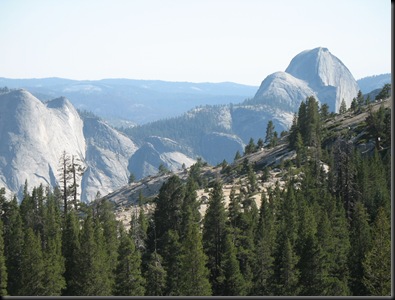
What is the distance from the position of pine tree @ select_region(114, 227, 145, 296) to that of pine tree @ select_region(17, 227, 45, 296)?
7.56 meters

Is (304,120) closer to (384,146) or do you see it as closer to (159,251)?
(384,146)

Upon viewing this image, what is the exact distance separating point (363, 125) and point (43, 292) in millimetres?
100250

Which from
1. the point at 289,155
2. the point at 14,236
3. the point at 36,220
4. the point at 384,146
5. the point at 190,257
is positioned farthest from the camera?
the point at 289,155

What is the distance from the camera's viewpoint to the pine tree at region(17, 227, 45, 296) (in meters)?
52.3

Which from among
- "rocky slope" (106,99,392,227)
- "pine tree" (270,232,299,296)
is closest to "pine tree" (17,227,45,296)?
"pine tree" (270,232,299,296)

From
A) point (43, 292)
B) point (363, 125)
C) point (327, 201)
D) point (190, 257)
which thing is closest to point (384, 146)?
point (363, 125)

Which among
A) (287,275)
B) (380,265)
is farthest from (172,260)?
(380,265)

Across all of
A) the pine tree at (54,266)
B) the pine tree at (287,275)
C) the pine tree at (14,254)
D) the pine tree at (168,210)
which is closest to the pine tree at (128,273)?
the pine tree at (54,266)

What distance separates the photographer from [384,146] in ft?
383

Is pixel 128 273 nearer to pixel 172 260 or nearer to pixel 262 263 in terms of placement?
pixel 172 260

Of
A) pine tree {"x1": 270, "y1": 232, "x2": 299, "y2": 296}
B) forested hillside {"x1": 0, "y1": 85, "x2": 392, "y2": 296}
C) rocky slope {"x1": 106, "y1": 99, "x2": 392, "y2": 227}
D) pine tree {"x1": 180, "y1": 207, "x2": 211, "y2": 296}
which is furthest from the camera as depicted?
rocky slope {"x1": 106, "y1": 99, "x2": 392, "y2": 227}

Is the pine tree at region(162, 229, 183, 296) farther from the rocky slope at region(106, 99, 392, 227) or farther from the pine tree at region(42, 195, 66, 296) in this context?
the rocky slope at region(106, 99, 392, 227)

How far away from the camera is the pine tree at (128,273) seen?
179 ft

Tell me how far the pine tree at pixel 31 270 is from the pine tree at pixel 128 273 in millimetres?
7559
